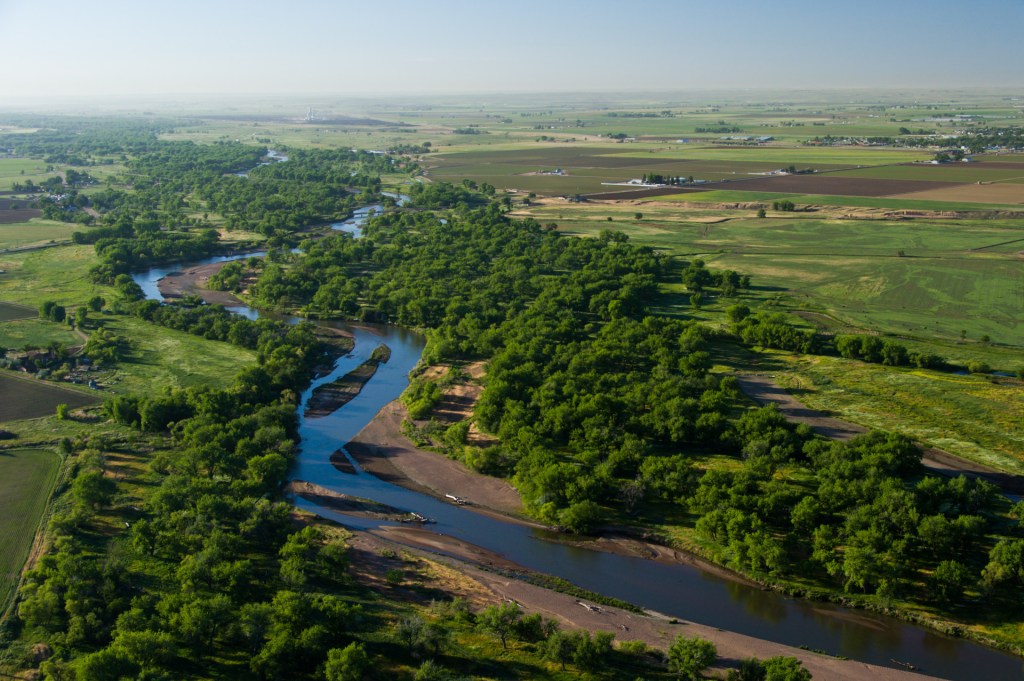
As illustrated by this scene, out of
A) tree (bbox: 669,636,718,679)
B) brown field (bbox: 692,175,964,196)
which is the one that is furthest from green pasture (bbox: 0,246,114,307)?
brown field (bbox: 692,175,964,196)

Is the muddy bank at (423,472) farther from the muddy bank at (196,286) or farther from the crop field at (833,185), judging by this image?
the crop field at (833,185)

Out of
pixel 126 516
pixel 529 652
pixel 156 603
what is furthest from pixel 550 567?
pixel 126 516

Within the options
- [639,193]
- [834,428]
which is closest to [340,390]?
[834,428]

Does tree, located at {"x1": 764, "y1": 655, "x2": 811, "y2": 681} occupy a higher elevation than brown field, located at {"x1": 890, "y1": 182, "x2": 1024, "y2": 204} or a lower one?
lower

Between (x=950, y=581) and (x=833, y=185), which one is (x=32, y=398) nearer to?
(x=950, y=581)

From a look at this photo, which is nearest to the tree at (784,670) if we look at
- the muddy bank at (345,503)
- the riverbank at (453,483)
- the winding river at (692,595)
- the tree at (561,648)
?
the winding river at (692,595)

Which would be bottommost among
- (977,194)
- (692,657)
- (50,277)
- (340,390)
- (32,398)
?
(692,657)

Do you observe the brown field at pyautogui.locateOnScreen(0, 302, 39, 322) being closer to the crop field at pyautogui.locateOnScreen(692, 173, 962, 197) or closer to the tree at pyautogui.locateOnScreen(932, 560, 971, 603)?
the tree at pyautogui.locateOnScreen(932, 560, 971, 603)

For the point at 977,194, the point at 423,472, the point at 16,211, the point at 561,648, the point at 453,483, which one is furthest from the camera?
the point at 16,211
